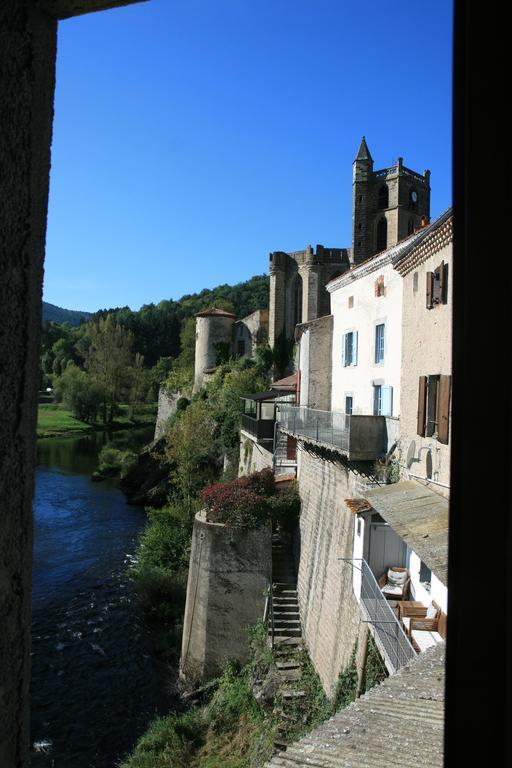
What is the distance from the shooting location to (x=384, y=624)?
27.4ft

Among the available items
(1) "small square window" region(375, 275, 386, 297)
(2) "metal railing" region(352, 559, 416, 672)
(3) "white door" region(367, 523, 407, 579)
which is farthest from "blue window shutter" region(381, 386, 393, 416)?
(2) "metal railing" region(352, 559, 416, 672)

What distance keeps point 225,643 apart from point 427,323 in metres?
9.97

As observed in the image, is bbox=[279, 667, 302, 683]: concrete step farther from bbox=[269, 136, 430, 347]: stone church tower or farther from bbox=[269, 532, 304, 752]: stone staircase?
bbox=[269, 136, 430, 347]: stone church tower

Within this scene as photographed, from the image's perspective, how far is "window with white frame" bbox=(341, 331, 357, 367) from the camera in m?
15.6

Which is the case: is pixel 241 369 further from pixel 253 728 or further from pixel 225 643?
pixel 253 728

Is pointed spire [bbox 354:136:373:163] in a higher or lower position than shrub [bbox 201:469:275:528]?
higher

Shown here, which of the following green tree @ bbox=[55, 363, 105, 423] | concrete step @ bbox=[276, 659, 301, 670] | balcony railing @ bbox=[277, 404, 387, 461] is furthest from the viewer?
green tree @ bbox=[55, 363, 105, 423]

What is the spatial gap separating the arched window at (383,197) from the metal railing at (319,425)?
21.9 meters

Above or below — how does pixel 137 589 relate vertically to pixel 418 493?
below

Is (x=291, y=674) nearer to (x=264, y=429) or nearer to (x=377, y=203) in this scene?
(x=264, y=429)

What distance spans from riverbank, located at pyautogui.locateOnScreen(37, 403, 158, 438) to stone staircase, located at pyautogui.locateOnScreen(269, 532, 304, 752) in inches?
1417

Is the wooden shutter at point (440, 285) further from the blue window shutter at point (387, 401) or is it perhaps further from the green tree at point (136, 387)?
the green tree at point (136, 387)

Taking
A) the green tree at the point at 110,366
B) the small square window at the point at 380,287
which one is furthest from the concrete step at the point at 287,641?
the green tree at the point at 110,366

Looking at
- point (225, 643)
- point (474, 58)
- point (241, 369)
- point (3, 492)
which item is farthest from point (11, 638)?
point (241, 369)
